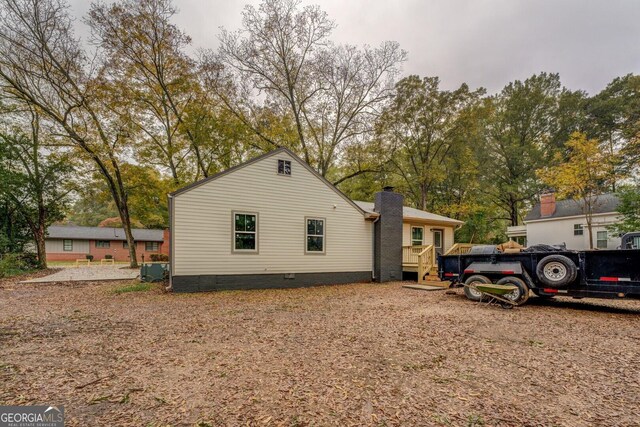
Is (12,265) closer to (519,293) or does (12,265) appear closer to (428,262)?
(428,262)

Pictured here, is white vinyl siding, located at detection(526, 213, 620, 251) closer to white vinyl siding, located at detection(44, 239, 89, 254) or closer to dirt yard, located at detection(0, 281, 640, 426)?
dirt yard, located at detection(0, 281, 640, 426)

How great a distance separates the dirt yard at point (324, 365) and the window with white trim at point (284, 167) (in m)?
5.95

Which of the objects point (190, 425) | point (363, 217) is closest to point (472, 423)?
point (190, 425)

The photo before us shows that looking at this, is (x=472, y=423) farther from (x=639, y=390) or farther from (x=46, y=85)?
(x=46, y=85)

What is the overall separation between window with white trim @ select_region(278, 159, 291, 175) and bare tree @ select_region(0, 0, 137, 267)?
1229 centimetres

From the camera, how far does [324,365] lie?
3.98m

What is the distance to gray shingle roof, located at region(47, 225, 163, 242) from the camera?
30828 mm

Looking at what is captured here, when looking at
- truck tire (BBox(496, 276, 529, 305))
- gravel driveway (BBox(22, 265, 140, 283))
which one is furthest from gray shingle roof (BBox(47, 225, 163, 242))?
truck tire (BBox(496, 276, 529, 305))

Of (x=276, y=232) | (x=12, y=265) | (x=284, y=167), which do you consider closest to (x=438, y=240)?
(x=276, y=232)

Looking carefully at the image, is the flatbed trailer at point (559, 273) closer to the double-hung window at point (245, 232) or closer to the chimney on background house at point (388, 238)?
the chimney on background house at point (388, 238)

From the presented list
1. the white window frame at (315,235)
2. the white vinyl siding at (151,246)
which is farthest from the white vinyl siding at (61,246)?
the white window frame at (315,235)

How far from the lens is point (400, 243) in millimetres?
14234

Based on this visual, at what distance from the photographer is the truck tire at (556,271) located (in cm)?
727

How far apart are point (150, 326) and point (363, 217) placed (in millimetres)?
9757
